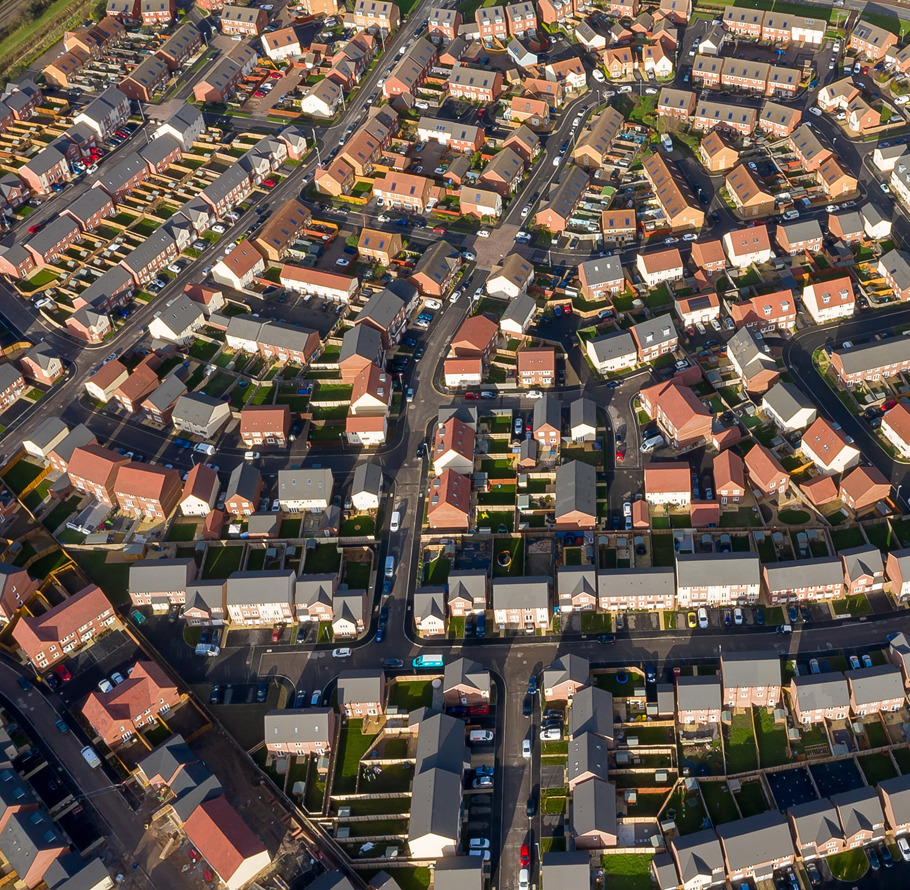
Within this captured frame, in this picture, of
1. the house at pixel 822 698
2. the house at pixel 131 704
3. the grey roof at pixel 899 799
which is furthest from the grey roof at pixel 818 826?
the house at pixel 131 704

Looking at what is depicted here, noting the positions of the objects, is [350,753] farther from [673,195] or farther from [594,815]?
[673,195]

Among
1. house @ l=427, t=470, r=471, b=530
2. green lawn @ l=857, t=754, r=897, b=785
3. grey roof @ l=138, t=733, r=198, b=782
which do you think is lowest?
green lawn @ l=857, t=754, r=897, b=785

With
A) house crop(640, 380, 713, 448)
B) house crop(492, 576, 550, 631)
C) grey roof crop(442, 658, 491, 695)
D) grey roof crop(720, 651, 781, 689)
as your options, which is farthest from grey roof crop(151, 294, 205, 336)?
grey roof crop(720, 651, 781, 689)

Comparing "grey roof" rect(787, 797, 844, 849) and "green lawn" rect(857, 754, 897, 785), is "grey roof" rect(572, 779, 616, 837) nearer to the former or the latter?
"grey roof" rect(787, 797, 844, 849)

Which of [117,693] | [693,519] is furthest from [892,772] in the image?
[117,693]

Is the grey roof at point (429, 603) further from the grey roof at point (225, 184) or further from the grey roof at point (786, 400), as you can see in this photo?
the grey roof at point (225, 184)
